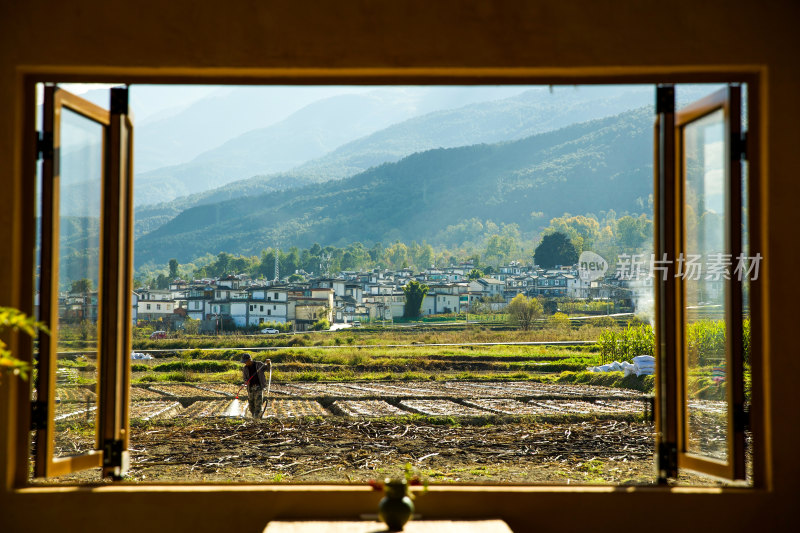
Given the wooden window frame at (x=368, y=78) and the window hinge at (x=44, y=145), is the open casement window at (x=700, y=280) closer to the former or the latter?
the wooden window frame at (x=368, y=78)

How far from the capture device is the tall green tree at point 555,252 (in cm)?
3441

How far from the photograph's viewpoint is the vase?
1738 mm

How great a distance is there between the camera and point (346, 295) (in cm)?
3647

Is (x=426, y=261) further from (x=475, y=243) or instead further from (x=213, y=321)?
(x=213, y=321)

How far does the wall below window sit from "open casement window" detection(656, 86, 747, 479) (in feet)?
0.33

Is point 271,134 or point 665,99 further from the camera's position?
point 271,134

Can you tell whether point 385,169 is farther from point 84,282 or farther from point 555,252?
point 84,282

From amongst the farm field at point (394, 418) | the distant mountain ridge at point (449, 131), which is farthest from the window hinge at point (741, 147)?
the distant mountain ridge at point (449, 131)

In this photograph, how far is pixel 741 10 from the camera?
6.25ft

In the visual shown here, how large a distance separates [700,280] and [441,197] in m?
36.7

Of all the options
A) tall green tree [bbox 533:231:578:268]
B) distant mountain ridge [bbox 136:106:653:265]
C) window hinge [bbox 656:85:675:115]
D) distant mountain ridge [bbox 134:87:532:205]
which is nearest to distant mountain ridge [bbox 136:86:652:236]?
distant mountain ridge [bbox 134:87:532:205]

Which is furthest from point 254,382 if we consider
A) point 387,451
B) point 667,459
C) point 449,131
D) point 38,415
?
point 449,131

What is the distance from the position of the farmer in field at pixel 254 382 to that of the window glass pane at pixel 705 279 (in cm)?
1424

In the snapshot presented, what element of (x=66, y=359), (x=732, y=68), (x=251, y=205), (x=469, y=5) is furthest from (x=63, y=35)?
(x=251, y=205)
